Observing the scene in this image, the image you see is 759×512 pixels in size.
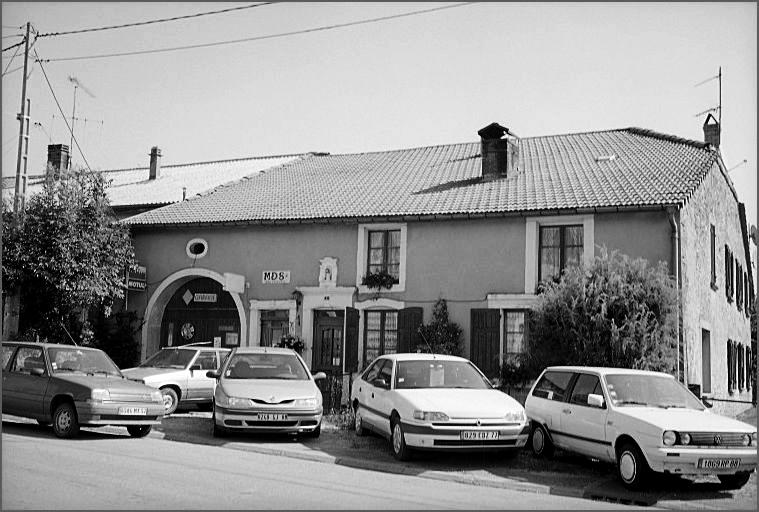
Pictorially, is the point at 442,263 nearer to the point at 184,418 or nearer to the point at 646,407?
the point at 184,418

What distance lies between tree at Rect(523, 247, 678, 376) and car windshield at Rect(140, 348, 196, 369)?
25.7ft

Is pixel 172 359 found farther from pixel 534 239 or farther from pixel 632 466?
pixel 632 466

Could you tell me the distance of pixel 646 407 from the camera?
1099 cm

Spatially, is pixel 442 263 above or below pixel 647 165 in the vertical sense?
below

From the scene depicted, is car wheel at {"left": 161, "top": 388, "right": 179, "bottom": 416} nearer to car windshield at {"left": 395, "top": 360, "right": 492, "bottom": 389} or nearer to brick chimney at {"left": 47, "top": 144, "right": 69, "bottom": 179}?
car windshield at {"left": 395, "top": 360, "right": 492, "bottom": 389}

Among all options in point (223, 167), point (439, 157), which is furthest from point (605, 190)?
point (223, 167)

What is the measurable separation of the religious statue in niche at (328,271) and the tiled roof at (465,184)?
118 cm

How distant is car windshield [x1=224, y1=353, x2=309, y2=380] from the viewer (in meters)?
14.7

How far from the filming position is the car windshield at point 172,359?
18156mm

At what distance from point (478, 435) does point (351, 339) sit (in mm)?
9130

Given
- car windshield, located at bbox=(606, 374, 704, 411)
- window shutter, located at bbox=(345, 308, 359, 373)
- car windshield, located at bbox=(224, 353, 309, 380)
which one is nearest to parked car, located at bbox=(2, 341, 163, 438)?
car windshield, located at bbox=(224, 353, 309, 380)

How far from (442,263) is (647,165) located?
5.90 meters

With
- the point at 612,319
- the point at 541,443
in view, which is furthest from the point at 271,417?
the point at 612,319

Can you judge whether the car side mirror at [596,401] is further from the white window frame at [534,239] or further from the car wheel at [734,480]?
the white window frame at [534,239]
